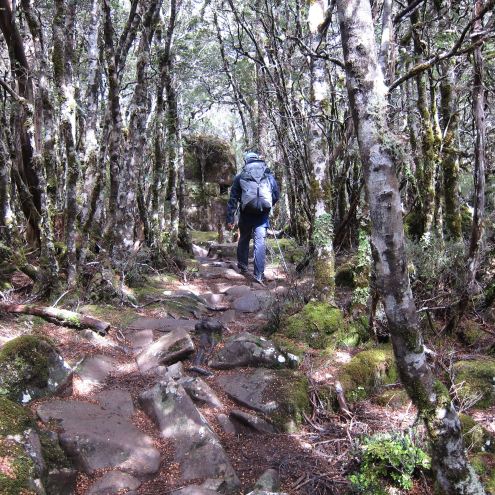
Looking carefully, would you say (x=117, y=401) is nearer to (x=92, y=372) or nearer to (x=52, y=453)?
(x=92, y=372)

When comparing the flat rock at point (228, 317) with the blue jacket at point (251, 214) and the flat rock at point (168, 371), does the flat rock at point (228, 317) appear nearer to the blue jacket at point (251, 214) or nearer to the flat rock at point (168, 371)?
the flat rock at point (168, 371)

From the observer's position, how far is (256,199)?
875cm

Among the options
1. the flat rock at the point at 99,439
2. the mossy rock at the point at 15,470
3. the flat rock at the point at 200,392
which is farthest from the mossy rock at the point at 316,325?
the mossy rock at the point at 15,470

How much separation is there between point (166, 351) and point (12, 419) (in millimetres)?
2196

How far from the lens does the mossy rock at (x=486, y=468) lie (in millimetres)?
3395

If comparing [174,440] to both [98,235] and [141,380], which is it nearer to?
[141,380]

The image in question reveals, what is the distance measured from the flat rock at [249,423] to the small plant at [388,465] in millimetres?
954

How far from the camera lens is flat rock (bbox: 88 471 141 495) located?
10.0ft

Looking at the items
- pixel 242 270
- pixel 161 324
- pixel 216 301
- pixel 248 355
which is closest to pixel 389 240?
pixel 248 355

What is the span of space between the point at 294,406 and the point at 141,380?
1.58m

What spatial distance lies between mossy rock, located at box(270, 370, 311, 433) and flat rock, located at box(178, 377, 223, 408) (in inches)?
22.5

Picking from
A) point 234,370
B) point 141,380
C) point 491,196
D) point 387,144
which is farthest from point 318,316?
point 491,196

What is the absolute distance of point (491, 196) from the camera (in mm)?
9875

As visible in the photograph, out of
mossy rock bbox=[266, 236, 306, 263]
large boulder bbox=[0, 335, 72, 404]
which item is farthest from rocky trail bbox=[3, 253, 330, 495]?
mossy rock bbox=[266, 236, 306, 263]
